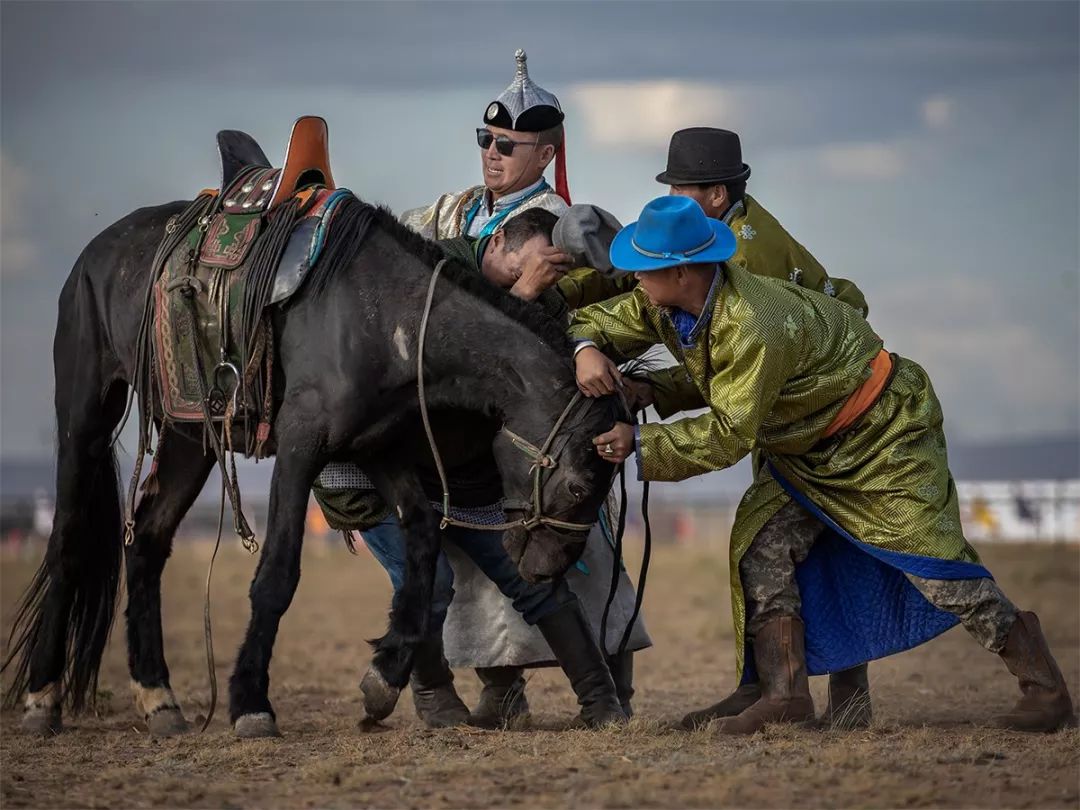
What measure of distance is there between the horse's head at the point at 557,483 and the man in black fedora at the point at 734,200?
0.84 metres

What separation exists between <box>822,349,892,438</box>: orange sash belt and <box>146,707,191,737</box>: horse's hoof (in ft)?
9.48

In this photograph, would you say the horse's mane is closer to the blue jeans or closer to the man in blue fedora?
the man in blue fedora

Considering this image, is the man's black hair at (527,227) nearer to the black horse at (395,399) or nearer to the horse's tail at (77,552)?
the black horse at (395,399)

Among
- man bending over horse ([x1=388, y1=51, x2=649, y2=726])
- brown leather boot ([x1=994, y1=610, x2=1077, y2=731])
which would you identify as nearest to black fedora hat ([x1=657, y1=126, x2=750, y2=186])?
man bending over horse ([x1=388, y1=51, x2=649, y2=726])

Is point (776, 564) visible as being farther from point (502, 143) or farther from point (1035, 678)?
point (502, 143)

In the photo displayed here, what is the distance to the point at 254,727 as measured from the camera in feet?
17.0

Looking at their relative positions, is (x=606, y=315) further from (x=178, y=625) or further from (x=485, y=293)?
(x=178, y=625)

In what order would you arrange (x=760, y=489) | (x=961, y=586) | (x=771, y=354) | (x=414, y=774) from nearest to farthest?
(x=414, y=774) < (x=771, y=354) < (x=961, y=586) < (x=760, y=489)

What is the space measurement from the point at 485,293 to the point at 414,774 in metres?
1.78

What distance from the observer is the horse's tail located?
610cm

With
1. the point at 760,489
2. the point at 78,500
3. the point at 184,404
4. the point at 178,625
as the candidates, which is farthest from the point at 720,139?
the point at 178,625

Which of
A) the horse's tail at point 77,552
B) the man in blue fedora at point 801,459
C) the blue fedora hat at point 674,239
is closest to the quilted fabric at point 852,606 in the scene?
the man in blue fedora at point 801,459

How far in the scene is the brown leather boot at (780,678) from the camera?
523cm

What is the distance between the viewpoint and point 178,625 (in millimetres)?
13359
